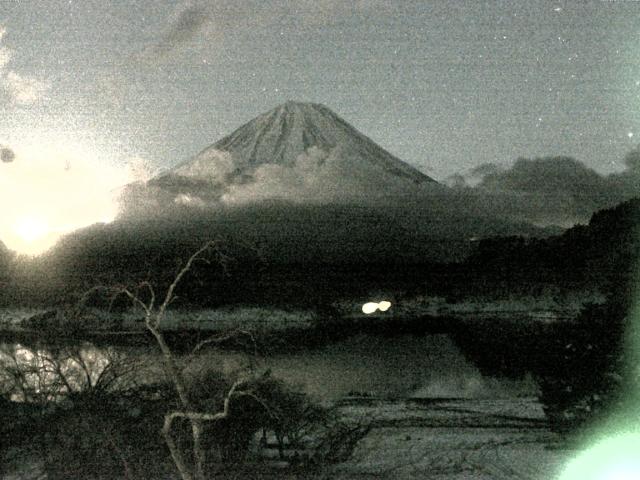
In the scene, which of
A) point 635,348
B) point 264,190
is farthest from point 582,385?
point 264,190

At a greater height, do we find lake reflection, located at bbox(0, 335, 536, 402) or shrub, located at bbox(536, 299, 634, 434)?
lake reflection, located at bbox(0, 335, 536, 402)

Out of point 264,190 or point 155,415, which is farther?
point 264,190

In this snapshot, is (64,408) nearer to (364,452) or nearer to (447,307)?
(364,452)

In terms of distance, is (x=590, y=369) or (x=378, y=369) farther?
(x=378, y=369)

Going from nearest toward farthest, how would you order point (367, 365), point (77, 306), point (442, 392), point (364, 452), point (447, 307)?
1. point (77, 306)
2. point (364, 452)
3. point (442, 392)
4. point (367, 365)
5. point (447, 307)

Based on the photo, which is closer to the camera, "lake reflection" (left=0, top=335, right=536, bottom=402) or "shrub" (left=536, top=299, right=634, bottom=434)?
"shrub" (left=536, top=299, right=634, bottom=434)

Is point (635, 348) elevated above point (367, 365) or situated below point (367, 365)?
below

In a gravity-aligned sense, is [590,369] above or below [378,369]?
below

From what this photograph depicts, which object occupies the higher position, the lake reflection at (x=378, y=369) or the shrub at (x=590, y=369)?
the lake reflection at (x=378, y=369)

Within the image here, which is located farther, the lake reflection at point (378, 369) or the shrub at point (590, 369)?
the lake reflection at point (378, 369)

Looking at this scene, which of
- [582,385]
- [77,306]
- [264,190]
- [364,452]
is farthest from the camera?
[264,190]

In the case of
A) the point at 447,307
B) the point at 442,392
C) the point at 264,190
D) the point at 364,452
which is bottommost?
the point at 364,452
